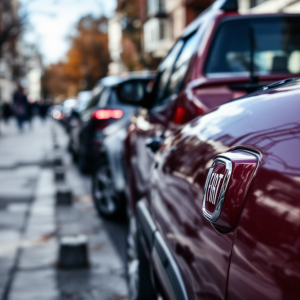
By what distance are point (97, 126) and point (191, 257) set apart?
23.9 ft

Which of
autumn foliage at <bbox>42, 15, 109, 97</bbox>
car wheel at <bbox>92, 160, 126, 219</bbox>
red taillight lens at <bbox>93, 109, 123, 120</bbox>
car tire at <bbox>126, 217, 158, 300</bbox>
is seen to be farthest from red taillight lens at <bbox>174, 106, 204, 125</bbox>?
autumn foliage at <bbox>42, 15, 109, 97</bbox>

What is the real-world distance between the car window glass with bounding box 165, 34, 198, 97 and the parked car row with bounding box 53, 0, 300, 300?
0.5 inches

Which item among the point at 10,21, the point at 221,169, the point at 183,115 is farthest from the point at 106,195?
the point at 10,21

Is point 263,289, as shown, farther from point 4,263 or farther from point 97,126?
point 97,126

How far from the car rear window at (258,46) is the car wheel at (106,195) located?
2781mm

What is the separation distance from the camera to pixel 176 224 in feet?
6.28

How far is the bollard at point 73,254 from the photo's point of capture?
4.38 meters

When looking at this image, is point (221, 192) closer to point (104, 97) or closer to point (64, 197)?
point (64, 197)

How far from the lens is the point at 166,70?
3896 mm

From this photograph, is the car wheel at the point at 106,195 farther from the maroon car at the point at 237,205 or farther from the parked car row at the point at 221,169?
the maroon car at the point at 237,205

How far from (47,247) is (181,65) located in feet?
7.76

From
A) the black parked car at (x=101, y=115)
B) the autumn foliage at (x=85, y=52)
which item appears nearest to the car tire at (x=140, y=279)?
the black parked car at (x=101, y=115)

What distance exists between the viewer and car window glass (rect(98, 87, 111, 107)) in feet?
28.9

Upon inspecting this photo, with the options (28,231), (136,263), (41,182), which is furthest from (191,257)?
(41,182)
